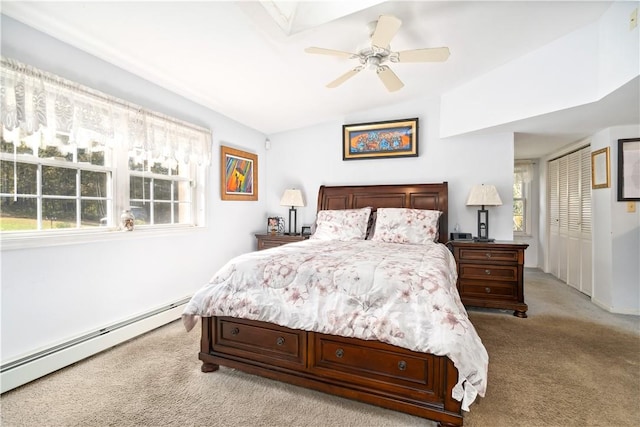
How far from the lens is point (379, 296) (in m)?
1.74

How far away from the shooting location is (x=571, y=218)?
443 centimetres

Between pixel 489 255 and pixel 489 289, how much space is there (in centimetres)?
39

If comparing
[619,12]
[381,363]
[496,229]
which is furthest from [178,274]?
[619,12]

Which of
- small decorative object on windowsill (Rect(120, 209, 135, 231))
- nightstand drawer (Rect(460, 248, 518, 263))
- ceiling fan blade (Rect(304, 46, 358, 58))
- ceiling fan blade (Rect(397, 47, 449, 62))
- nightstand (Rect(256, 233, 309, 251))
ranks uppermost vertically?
ceiling fan blade (Rect(397, 47, 449, 62))

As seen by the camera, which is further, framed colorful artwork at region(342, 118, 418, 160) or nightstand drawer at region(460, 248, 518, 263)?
framed colorful artwork at region(342, 118, 418, 160)

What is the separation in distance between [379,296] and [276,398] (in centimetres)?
92

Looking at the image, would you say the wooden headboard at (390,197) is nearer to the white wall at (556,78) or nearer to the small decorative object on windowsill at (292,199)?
the small decorative object on windowsill at (292,199)

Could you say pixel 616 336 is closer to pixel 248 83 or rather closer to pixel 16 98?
pixel 248 83

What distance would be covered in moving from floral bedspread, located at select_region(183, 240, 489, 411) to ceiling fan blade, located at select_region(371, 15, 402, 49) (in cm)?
160

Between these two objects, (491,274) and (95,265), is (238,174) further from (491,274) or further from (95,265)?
(491,274)

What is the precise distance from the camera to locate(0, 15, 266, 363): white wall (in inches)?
76.0

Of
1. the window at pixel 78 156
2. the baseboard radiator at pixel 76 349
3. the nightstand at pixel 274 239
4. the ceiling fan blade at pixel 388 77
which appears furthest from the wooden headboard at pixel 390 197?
the baseboard radiator at pixel 76 349

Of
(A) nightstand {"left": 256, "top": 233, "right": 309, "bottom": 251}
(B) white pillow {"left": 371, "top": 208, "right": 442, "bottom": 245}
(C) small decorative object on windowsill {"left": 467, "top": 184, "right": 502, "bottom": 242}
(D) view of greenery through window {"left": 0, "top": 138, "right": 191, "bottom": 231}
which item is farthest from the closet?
(D) view of greenery through window {"left": 0, "top": 138, "right": 191, "bottom": 231}

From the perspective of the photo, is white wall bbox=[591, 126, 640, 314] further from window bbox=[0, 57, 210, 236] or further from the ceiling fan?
window bbox=[0, 57, 210, 236]
